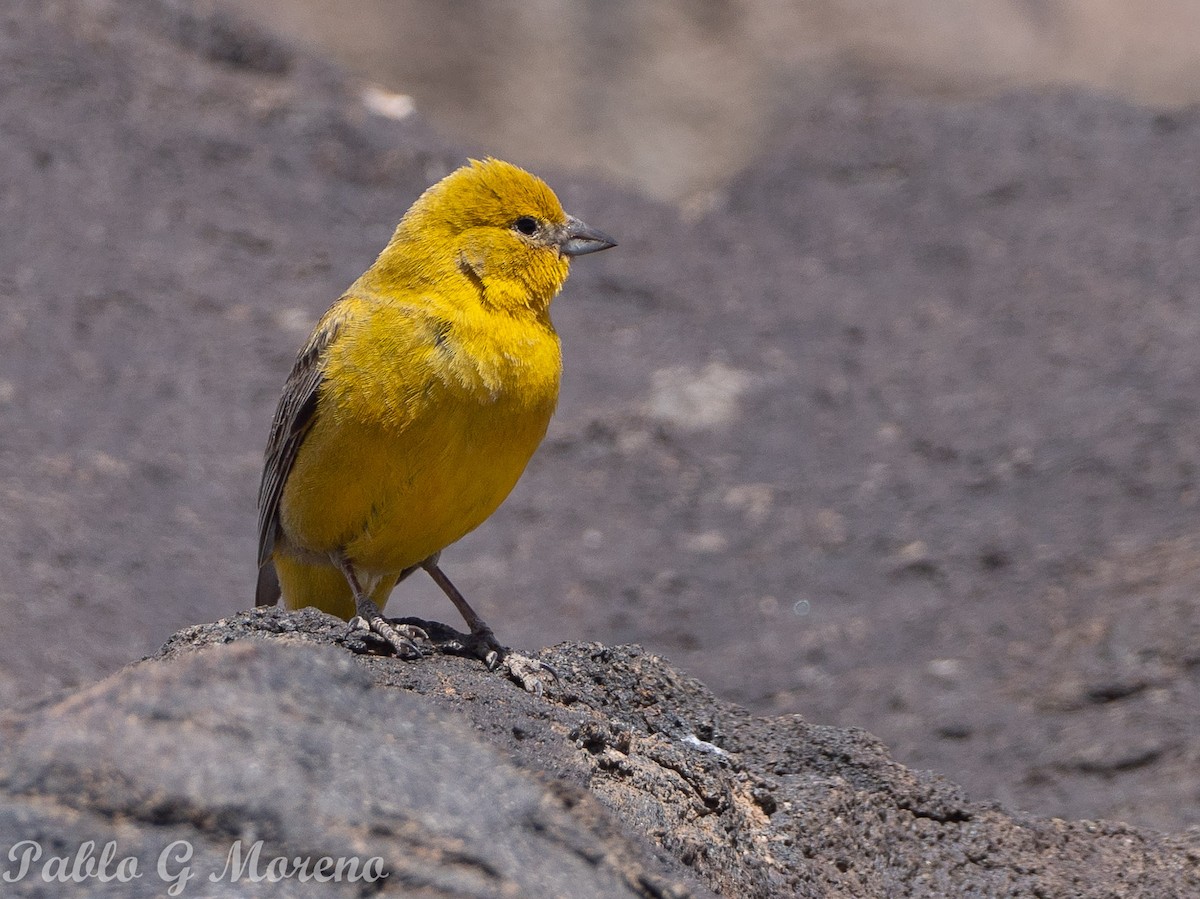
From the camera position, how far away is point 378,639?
13.3 ft

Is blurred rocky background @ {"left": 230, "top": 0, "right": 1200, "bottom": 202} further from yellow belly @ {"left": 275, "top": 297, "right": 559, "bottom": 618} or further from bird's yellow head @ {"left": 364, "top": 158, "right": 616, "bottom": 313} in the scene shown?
yellow belly @ {"left": 275, "top": 297, "right": 559, "bottom": 618}

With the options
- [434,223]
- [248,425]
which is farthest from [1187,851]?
[248,425]

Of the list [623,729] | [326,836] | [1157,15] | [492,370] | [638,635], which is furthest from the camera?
[1157,15]

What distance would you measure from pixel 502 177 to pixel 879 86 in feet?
24.4

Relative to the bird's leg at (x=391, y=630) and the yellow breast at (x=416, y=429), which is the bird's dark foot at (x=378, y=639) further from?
the yellow breast at (x=416, y=429)

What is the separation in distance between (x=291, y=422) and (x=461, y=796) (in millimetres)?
2774

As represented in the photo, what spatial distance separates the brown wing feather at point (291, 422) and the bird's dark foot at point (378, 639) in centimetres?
126

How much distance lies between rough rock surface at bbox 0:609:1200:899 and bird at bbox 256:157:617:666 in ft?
2.18

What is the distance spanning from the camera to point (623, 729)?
3.79m

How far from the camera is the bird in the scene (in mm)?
4793

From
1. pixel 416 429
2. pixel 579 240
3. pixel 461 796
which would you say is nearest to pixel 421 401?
pixel 416 429

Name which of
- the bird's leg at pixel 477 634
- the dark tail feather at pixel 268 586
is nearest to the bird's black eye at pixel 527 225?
the bird's leg at pixel 477 634

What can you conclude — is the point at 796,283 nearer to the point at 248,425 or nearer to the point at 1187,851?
the point at 248,425

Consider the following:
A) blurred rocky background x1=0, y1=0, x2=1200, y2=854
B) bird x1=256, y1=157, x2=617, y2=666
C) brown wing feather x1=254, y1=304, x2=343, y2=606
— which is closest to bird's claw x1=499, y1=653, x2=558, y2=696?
bird x1=256, y1=157, x2=617, y2=666
